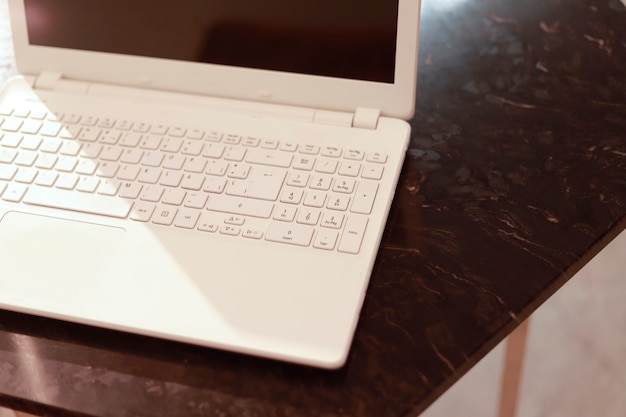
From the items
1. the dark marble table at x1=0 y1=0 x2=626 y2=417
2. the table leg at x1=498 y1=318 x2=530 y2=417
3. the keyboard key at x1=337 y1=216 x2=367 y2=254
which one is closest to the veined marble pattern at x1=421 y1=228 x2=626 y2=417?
the table leg at x1=498 y1=318 x2=530 y2=417

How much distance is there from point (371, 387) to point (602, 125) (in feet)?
1.29

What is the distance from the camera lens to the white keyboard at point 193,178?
0.62m

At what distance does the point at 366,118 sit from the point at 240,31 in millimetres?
150

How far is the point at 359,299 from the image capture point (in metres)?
0.56

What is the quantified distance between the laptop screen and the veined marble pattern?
750 mm

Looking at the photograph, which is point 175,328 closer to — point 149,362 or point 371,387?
point 149,362

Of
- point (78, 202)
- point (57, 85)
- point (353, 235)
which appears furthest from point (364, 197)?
point (57, 85)

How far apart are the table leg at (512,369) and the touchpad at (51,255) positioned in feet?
1.61

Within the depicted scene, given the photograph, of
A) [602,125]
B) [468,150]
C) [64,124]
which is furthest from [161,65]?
[602,125]

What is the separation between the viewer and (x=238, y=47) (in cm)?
72

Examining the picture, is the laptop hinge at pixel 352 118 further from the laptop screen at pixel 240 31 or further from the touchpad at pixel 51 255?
the touchpad at pixel 51 255

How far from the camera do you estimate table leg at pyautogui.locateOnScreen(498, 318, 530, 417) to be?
0.88 metres

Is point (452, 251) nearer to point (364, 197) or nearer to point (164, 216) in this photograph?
point (364, 197)

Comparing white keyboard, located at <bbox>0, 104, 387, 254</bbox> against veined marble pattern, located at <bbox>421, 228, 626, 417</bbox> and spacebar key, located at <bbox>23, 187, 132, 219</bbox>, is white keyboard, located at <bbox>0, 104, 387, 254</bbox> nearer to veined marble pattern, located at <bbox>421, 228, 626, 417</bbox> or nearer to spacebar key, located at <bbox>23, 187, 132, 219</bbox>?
spacebar key, located at <bbox>23, 187, 132, 219</bbox>
